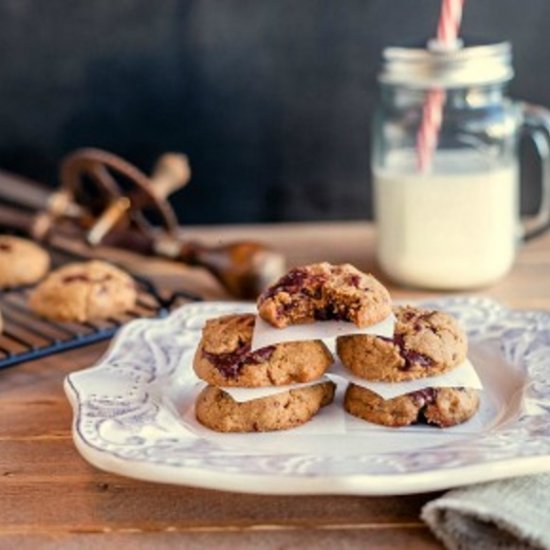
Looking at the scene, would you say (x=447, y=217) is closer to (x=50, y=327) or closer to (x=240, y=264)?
(x=240, y=264)

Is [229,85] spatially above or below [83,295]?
above

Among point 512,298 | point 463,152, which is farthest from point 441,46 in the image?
point 512,298

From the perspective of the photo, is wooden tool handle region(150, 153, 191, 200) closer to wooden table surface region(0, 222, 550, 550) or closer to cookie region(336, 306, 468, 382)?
wooden table surface region(0, 222, 550, 550)

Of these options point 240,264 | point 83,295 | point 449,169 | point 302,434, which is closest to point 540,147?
point 449,169

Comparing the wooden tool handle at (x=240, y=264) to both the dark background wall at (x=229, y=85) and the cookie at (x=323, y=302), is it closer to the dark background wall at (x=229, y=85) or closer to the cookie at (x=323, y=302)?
the dark background wall at (x=229, y=85)

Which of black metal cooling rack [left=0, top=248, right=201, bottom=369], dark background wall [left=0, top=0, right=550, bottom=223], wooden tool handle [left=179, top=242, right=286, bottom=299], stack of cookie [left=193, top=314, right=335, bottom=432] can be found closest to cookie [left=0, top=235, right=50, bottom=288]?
black metal cooling rack [left=0, top=248, right=201, bottom=369]

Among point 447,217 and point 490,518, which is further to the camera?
point 447,217
